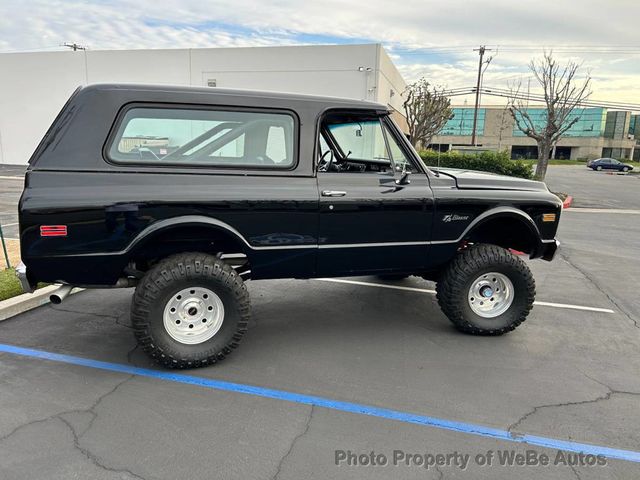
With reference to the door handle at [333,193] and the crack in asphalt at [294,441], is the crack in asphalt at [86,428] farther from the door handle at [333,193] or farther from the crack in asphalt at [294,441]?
the door handle at [333,193]

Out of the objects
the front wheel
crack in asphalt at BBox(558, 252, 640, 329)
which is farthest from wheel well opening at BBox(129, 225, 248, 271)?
crack in asphalt at BBox(558, 252, 640, 329)

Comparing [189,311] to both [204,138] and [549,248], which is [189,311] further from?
[549,248]

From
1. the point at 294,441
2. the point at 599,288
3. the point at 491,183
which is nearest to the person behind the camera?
the point at 294,441

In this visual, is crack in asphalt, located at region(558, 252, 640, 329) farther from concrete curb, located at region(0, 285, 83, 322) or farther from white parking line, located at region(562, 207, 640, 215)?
white parking line, located at region(562, 207, 640, 215)

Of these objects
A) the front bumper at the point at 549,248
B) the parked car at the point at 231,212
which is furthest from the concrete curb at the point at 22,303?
the front bumper at the point at 549,248

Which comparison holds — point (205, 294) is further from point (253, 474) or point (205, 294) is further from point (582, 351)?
point (582, 351)

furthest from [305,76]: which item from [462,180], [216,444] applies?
[216,444]

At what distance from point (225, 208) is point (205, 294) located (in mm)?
702

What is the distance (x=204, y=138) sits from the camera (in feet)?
12.6

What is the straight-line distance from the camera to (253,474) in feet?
8.50

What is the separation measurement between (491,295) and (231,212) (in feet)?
8.55

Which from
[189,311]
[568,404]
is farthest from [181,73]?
[568,404]

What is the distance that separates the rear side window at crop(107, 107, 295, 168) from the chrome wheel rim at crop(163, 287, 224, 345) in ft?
3.38

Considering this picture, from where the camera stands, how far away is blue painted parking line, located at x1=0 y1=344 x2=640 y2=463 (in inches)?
114
